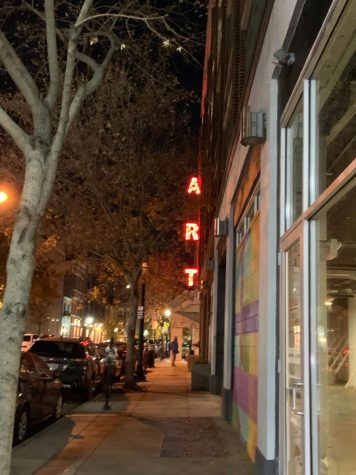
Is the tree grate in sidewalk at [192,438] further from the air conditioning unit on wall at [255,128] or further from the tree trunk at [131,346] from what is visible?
the tree trunk at [131,346]

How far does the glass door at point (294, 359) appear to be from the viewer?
5.12 meters

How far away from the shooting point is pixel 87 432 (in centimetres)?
1048

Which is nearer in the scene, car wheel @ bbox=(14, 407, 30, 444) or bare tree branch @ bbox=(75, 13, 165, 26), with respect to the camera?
bare tree branch @ bbox=(75, 13, 165, 26)

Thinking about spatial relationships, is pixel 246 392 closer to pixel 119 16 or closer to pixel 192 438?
pixel 192 438

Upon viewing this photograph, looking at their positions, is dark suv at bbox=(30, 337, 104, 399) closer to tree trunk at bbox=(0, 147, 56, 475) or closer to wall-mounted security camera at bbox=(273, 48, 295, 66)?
tree trunk at bbox=(0, 147, 56, 475)

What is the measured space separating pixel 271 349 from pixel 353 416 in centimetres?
162

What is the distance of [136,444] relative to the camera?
927 cm

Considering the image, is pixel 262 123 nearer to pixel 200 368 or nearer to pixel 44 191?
pixel 44 191

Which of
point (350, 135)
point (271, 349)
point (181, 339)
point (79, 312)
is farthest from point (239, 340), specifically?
point (79, 312)

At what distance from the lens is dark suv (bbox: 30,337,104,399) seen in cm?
1571

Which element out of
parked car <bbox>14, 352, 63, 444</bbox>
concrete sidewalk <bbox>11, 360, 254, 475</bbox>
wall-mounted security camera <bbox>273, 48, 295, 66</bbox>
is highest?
wall-mounted security camera <bbox>273, 48, 295, 66</bbox>

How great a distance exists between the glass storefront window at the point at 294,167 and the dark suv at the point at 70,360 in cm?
1097

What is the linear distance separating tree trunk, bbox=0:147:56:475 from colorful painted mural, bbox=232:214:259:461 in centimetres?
338

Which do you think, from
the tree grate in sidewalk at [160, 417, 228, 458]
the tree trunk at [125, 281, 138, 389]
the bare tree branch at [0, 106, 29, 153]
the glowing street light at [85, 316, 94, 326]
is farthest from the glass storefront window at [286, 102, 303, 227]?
the glowing street light at [85, 316, 94, 326]
